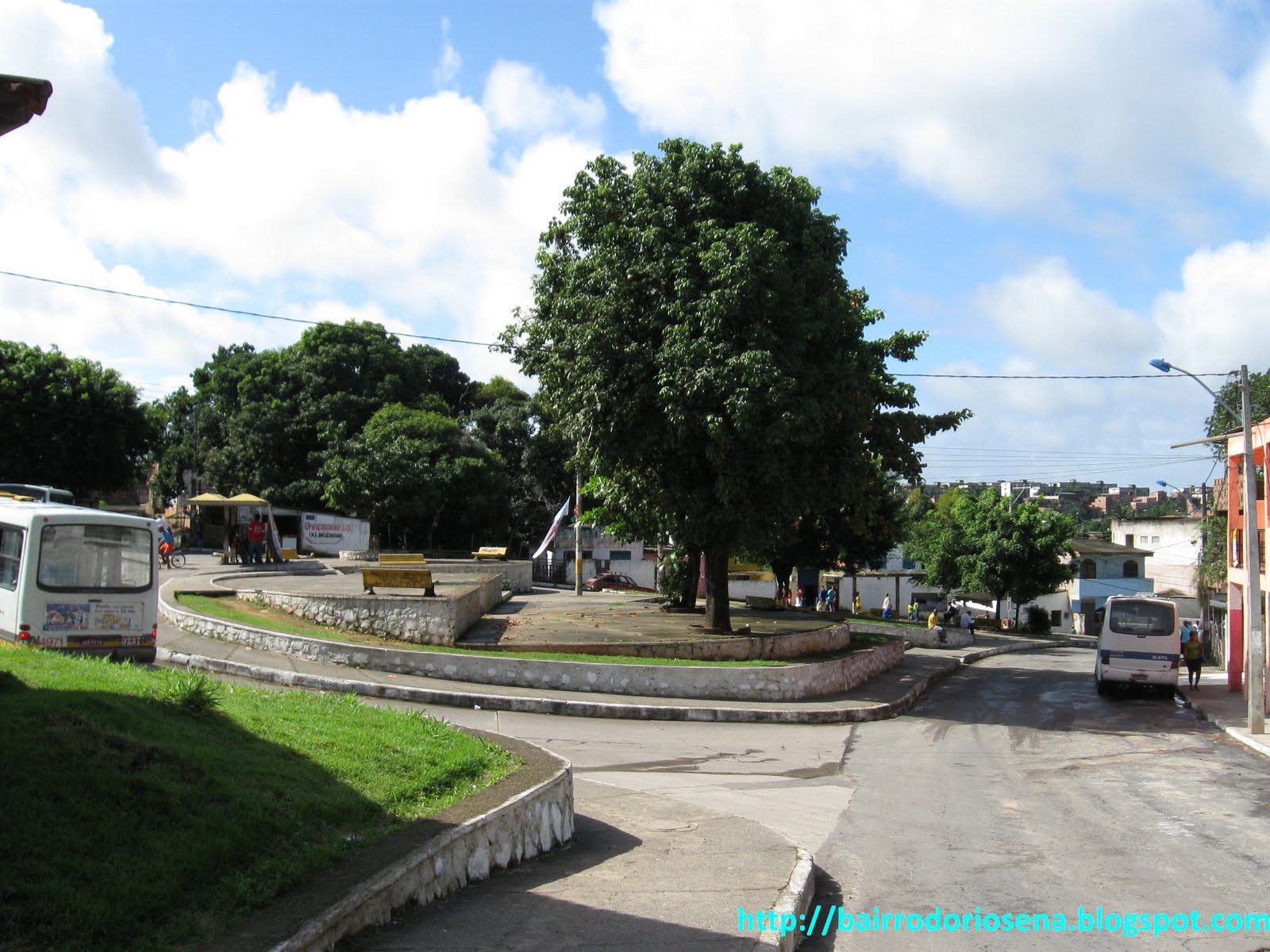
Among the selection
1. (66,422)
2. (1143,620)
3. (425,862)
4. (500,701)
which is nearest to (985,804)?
(425,862)

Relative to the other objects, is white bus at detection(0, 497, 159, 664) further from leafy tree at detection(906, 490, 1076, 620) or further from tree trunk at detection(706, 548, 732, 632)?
leafy tree at detection(906, 490, 1076, 620)

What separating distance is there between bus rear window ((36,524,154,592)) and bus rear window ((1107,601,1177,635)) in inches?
824

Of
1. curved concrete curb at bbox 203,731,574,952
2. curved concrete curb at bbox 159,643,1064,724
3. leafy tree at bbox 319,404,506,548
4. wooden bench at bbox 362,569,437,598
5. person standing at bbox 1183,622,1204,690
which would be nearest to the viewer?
curved concrete curb at bbox 203,731,574,952

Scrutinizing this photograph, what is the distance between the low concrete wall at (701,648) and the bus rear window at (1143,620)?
7.92 meters

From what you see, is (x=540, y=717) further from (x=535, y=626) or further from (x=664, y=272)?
(x=664, y=272)

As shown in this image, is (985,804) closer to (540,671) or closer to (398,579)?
(540,671)

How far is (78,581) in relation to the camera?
1445 centimetres

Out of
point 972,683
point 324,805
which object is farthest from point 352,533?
point 324,805

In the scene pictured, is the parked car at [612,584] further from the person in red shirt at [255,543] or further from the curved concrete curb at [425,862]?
the curved concrete curb at [425,862]

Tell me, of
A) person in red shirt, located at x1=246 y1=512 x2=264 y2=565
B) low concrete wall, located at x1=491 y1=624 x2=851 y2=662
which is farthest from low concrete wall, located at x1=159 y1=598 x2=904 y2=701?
person in red shirt, located at x1=246 y1=512 x2=264 y2=565

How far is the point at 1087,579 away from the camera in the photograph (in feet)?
224

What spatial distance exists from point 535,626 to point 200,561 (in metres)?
21.7

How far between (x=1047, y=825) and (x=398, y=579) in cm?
1453

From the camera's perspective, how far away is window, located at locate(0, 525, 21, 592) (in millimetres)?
14289
